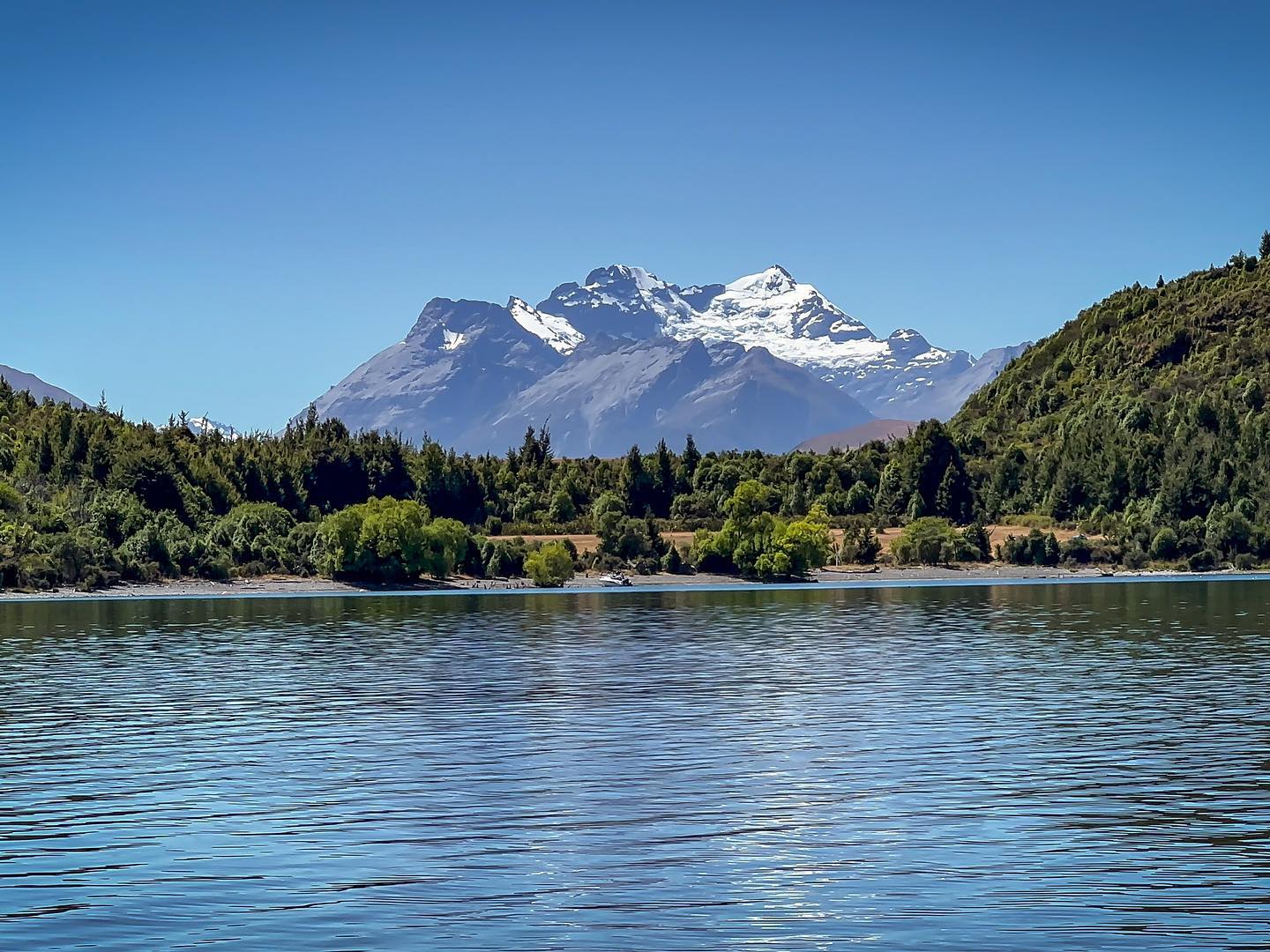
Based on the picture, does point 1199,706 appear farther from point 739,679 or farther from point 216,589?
point 216,589

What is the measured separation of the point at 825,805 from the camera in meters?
38.6

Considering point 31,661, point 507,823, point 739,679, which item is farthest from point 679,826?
point 31,661

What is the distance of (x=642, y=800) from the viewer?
3934cm

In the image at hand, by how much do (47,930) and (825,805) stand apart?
1804 centimetres

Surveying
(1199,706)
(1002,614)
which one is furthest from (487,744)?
(1002,614)

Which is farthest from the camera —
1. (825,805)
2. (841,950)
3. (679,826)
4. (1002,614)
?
(1002,614)

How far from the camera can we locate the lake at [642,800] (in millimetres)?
27688

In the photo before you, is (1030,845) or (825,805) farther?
(825,805)

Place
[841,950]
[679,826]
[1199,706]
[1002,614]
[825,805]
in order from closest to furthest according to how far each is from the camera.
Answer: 1. [841,950]
2. [679,826]
3. [825,805]
4. [1199,706]
5. [1002,614]

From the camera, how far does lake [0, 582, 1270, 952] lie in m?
27.7

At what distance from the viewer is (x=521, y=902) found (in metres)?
28.9

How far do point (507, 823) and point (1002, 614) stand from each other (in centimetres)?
9386

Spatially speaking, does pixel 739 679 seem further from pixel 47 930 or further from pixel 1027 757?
pixel 47 930

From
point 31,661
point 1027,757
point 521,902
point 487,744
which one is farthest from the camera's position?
point 31,661
